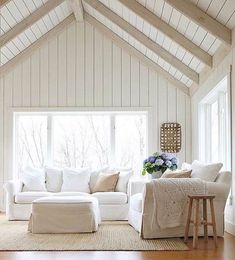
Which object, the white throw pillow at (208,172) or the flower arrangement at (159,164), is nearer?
the white throw pillow at (208,172)

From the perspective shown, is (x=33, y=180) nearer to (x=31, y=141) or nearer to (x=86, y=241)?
(x=31, y=141)

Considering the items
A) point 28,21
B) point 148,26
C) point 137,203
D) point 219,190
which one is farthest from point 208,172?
point 28,21

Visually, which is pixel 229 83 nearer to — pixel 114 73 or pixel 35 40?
pixel 114 73

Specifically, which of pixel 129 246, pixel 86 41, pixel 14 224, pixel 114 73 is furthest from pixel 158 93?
pixel 129 246

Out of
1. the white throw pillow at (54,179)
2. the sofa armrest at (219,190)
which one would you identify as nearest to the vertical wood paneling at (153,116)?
the white throw pillow at (54,179)

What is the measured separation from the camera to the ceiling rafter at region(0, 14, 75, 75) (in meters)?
8.76

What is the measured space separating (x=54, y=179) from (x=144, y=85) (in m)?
2.29

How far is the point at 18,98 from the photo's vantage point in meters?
8.91

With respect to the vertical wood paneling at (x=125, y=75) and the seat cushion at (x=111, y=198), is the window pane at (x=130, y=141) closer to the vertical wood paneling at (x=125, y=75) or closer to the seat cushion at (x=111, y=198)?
the vertical wood paneling at (x=125, y=75)

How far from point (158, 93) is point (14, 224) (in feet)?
11.3

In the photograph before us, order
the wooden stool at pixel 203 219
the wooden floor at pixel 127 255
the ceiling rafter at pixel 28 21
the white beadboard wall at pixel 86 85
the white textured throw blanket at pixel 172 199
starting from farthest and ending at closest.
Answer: the white beadboard wall at pixel 86 85 < the ceiling rafter at pixel 28 21 < the white textured throw blanket at pixel 172 199 < the wooden stool at pixel 203 219 < the wooden floor at pixel 127 255

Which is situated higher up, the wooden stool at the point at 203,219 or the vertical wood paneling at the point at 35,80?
the vertical wood paneling at the point at 35,80

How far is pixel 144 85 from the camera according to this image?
8.89m

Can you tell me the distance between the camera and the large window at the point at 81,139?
29.6 ft
